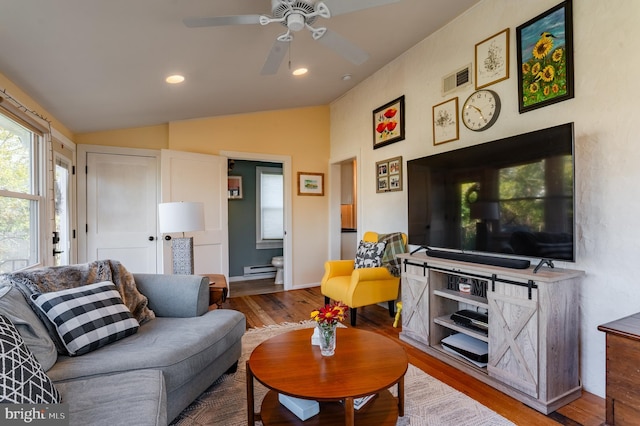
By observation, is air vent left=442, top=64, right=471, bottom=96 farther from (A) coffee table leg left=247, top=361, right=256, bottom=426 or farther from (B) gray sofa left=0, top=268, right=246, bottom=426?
(A) coffee table leg left=247, top=361, right=256, bottom=426

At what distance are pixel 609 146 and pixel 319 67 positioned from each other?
2.54m

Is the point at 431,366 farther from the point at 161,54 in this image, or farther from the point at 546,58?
the point at 161,54

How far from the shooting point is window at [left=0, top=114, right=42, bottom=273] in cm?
229

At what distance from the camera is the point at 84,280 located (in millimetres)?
2066

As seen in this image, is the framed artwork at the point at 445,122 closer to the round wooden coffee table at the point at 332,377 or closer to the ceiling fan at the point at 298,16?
the ceiling fan at the point at 298,16

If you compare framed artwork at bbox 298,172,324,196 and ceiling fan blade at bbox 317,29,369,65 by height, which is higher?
ceiling fan blade at bbox 317,29,369,65

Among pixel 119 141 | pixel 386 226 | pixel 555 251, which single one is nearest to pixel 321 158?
pixel 386 226

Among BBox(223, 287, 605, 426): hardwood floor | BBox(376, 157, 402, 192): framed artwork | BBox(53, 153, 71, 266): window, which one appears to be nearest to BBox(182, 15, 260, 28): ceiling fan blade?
BBox(376, 157, 402, 192): framed artwork

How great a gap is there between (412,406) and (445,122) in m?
2.41

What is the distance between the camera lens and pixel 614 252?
1945 mm

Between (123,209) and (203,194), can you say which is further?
(203,194)

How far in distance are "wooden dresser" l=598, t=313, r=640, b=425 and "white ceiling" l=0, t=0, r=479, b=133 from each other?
2466 mm

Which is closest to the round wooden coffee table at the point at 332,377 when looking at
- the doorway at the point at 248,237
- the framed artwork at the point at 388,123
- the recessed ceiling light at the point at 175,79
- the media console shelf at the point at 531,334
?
the media console shelf at the point at 531,334

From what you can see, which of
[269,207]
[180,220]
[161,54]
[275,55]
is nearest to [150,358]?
[180,220]
